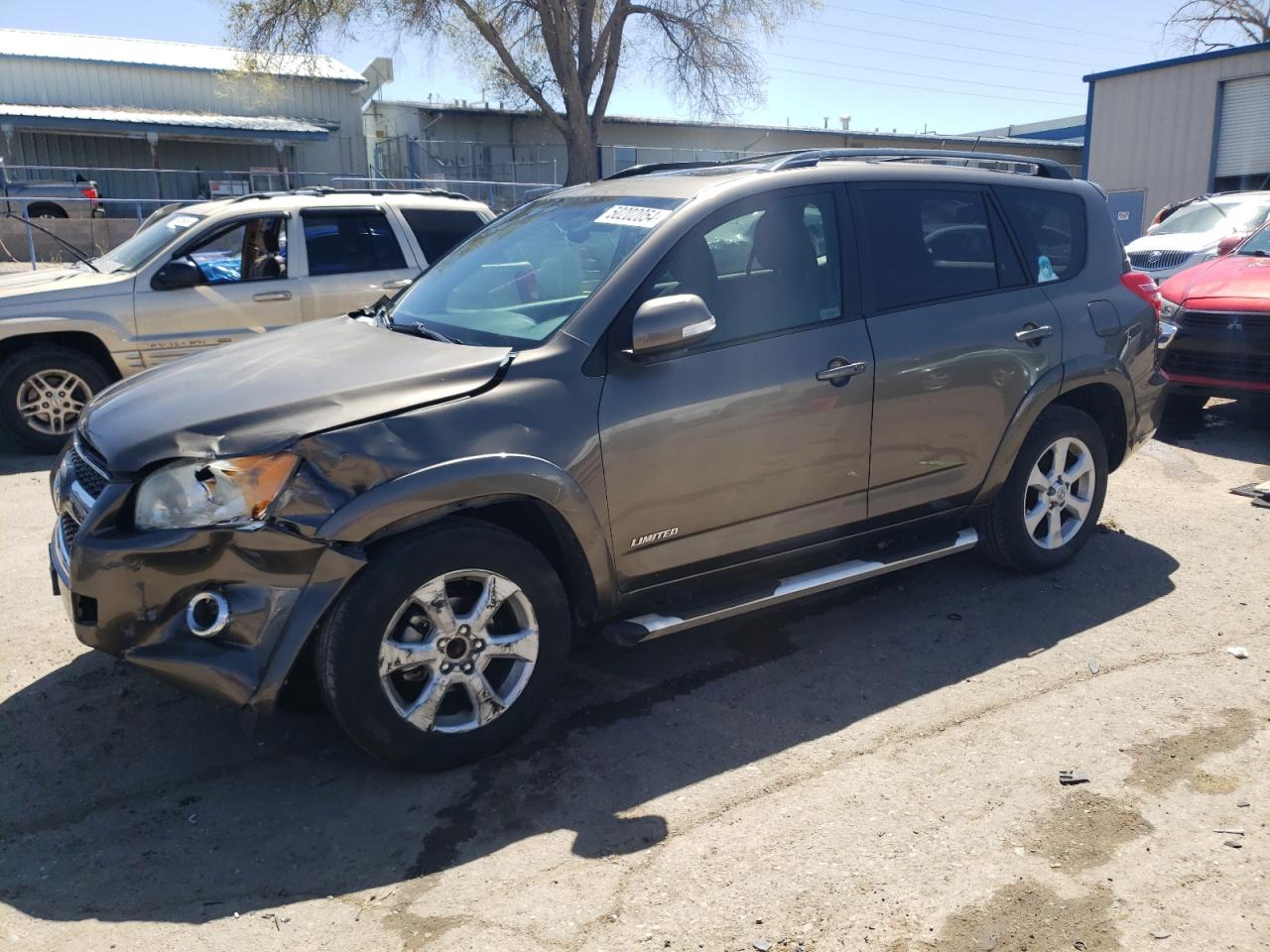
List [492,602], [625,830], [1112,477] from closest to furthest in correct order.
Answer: [625,830]
[492,602]
[1112,477]

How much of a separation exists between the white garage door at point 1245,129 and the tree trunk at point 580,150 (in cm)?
1557

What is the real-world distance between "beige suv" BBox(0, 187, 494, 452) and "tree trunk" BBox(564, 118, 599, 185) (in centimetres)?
2039

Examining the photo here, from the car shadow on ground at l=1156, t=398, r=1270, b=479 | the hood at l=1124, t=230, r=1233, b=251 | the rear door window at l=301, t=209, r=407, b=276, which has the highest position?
the rear door window at l=301, t=209, r=407, b=276

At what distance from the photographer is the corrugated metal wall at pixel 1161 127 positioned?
24641 mm

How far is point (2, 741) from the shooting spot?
359 cm

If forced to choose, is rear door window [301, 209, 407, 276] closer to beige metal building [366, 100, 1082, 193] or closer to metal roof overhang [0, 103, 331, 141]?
beige metal building [366, 100, 1082, 193]

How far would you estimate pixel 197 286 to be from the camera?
7.70 metres

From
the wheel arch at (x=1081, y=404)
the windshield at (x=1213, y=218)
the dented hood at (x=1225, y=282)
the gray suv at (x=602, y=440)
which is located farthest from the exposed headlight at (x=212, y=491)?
the windshield at (x=1213, y=218)

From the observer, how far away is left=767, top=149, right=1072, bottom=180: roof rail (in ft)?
13.8

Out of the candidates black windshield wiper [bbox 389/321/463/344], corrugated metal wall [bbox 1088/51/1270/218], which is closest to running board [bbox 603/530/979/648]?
black windshield wiper [bbox 389/321/463/344]

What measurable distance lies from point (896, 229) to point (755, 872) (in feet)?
8.90

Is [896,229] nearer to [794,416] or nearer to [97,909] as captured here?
[794,416]

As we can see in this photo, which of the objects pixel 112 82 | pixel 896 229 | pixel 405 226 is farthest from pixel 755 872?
pixel 112 82

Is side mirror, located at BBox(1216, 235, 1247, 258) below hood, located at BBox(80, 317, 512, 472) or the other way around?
the other way around
